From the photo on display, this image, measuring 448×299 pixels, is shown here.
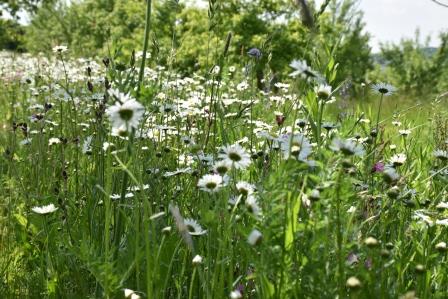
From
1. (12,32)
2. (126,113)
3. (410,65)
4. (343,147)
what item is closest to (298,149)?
(343,147)

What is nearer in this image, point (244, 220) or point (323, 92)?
point (323, 92)

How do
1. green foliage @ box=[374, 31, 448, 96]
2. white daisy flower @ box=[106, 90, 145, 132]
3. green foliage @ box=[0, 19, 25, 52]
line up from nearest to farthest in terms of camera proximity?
1. white daisy flower @ box=[106, 90, 145, 132]
2. green foliage @ box=[0, 19, 25, 52]
3. green foliage @ box=[374, 31, 448, 96]

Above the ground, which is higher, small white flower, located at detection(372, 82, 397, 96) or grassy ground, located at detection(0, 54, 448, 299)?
small white flower, located at detection(372, 82, 397, 96)

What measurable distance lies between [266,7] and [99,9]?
11.6 m

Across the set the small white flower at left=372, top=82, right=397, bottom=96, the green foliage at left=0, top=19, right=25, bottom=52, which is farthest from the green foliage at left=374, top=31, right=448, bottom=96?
the small white flower at left=372, top=82, right=397, bottom=96

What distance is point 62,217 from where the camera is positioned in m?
1.99

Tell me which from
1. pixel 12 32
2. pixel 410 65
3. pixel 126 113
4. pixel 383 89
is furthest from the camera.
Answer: pixel 410 65

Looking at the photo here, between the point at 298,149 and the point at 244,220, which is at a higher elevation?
the point at 298,149

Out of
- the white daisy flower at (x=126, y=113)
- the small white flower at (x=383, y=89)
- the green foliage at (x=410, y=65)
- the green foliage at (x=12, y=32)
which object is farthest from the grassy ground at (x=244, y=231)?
the green foliage at (x=410, y=65)

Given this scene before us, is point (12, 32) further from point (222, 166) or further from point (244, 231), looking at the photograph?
point (244, 231)

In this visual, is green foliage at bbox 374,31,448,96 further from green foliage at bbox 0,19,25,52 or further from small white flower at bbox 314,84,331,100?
small white flower at bbox 314,84,331,100

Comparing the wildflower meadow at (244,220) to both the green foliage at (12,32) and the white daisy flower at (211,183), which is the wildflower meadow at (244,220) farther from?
the green foliage at (12,32)

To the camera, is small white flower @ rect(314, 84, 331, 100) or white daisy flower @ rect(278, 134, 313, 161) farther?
small white flower @ rect(314, 84, 331, 100)

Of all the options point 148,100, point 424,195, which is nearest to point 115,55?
point 148,100
